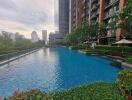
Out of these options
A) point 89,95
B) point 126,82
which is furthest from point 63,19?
point 89,95

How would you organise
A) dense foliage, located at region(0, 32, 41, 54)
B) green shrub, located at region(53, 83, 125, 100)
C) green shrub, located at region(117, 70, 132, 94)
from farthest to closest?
dense foliage, located at region(0, 32, 41, 54)
green shrub, located at region(117, 70, 132, 94)
green shrub, located at region(53, 83, 125, 100)

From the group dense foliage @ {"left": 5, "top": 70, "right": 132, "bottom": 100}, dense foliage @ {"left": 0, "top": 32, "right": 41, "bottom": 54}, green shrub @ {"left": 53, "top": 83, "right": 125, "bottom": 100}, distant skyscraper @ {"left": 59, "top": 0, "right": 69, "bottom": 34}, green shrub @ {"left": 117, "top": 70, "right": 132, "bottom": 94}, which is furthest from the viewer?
distant skyscraper @ {"left": 59, "top": 0, "right": 69, "bottom": 34}

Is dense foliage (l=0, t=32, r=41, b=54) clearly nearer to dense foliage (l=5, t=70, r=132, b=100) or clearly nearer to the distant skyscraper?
dense foliage (l=5, t=70, r=132, b=100)

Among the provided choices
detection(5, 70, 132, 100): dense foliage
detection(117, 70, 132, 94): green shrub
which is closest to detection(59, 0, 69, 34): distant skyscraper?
detection(117, 70, 132, 94): green shrub

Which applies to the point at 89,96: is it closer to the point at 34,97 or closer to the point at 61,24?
the point at 34,97

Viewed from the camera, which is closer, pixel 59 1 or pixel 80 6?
pixel 80 6

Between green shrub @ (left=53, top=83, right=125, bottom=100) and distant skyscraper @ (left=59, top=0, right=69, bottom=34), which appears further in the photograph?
distant skyscraper @ (left=59, top=0, right=69, bottom=34)

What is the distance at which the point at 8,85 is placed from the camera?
1236cm

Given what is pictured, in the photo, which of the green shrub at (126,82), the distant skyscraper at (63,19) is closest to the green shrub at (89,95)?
the green shrub at (126,82)

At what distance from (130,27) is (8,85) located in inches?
760

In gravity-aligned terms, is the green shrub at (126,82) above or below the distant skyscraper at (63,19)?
below

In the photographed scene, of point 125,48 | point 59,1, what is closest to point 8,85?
point 125,48

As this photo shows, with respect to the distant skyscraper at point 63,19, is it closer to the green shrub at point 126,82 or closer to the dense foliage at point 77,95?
the green shrub at point 126,82

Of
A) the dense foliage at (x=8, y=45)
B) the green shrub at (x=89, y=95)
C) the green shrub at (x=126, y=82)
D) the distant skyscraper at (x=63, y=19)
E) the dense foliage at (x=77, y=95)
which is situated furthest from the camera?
the distant skyscraper at (x=63, y=19)
